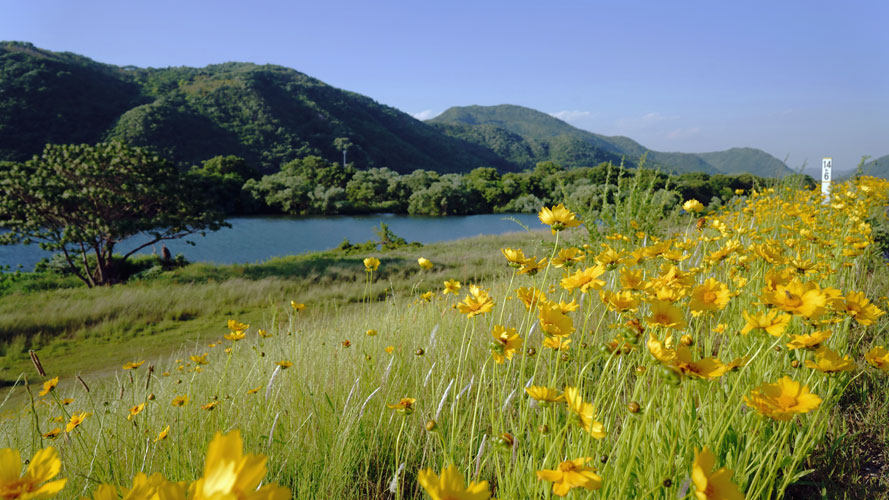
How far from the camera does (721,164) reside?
106188mm

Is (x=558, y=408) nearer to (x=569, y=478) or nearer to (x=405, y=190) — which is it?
(x=569, y=478)

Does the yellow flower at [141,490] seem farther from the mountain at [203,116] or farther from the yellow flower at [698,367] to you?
the mountain at [203,116]

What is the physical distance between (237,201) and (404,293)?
22989 millimetres

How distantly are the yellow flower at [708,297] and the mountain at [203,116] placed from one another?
36356 millimetres

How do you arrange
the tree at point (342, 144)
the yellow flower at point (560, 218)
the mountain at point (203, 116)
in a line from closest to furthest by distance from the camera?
the yellow flower at point (560, 218) → the mountain at point (203, 116) → the tree at point (342, 144)

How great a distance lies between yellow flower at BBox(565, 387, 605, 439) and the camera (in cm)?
Result: 75

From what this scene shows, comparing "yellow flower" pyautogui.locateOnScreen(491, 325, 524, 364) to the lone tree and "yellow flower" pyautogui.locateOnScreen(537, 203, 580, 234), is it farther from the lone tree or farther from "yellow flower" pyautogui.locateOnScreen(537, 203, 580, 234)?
the lone tree

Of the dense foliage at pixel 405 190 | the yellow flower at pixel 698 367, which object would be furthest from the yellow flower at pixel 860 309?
the dense foliage at pixel 405 190

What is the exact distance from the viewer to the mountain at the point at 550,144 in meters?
69.4

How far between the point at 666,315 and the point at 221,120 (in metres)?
46.5

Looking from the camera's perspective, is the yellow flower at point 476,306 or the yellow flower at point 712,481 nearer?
the yellow flower at point 712,481

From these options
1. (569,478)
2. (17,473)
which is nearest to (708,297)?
(569,478)

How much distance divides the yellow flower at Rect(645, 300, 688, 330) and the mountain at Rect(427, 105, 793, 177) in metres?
6.17

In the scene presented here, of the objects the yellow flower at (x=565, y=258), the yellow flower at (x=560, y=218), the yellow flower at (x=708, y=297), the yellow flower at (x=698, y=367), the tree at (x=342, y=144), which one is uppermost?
the tree at (x=342, y=144)
